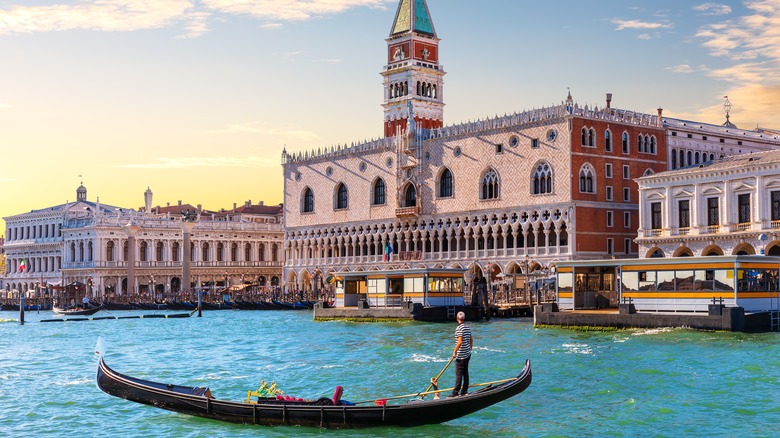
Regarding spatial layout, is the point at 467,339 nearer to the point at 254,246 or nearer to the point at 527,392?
the point at 527,392

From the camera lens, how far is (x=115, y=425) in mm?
20438

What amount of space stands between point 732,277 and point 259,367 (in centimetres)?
1509

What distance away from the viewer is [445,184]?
2562 inches

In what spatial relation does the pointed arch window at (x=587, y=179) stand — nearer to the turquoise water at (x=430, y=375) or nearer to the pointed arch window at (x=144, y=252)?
the turquoise water at (x=430, y=375)

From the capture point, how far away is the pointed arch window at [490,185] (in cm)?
6091

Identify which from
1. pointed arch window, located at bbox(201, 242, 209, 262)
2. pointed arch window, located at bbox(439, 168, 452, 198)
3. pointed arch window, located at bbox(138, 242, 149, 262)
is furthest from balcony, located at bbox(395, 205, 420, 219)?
pointed arch window, located at bbox(138, 242, 149, 262)

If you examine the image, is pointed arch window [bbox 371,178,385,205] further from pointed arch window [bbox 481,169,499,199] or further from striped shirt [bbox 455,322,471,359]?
striped shirt [bbox 455,322,471,359]

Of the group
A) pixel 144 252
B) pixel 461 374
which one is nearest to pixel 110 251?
pixel 144 252

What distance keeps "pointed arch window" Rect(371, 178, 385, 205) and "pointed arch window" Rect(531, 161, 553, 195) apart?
13.8m

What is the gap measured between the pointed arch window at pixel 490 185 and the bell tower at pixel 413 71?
18.4m

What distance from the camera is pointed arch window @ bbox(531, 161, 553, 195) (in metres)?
57.5

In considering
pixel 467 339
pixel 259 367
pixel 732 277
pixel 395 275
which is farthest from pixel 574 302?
pixel 467 339

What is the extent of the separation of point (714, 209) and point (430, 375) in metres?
26.3

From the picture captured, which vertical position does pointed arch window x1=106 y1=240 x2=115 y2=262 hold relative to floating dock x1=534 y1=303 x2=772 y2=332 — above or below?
above
